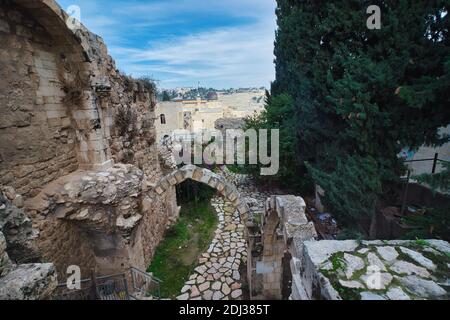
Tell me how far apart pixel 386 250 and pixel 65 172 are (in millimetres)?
5085

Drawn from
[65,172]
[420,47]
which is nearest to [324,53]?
[420,47]

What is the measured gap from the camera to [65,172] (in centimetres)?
417

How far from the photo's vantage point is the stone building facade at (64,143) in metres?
3.18

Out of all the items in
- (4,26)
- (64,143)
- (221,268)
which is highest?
(4,26)

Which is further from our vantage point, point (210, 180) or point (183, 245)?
point (183, 245)

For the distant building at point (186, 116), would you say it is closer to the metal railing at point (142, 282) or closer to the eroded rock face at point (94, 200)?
the metal railing at point (142, 282)

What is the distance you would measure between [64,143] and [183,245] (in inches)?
220

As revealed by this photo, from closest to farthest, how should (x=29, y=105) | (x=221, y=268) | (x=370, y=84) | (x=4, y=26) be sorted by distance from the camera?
(x=4, y=26), (x=29, y=105), (x=370, y=84), (x=221, y=268)

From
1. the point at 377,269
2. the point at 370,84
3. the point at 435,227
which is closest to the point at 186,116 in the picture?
the point at 370,84

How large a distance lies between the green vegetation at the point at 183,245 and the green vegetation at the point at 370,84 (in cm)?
500

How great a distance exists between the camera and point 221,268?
7109 millimetres

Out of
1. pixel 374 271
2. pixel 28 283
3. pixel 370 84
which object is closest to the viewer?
pixel 374 271

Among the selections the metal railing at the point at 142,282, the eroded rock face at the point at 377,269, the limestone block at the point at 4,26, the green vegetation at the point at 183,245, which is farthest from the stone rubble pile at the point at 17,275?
the green vegetation at the point at 183,245

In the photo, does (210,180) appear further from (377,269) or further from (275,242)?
(377,269)
